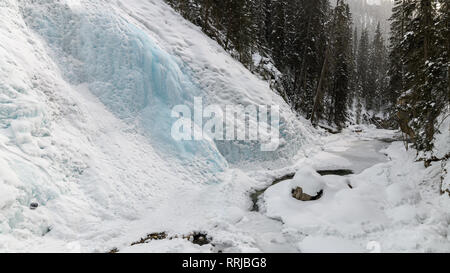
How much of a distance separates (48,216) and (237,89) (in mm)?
11382

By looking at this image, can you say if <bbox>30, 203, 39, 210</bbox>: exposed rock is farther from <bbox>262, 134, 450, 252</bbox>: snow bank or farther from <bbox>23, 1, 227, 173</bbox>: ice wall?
<bbox>262, 134, 450, 252</bbox>: snow bank

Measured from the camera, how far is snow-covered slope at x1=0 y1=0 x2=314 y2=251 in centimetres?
658

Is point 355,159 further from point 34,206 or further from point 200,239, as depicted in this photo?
point 34,206

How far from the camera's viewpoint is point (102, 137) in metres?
9.62

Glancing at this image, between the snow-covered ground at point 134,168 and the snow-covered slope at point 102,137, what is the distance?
42 millimetres

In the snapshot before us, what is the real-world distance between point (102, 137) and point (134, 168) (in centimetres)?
165

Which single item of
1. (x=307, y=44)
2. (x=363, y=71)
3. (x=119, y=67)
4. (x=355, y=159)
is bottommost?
(x=355, y=159)

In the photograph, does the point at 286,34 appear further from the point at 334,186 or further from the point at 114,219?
the point at 114,219

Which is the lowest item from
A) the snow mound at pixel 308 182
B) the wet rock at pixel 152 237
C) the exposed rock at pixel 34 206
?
the wet rock at pixel 152 237

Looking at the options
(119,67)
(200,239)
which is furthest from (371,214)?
(119,67)

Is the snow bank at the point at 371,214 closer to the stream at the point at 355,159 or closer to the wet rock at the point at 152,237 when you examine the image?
the stream at the point at 355,159

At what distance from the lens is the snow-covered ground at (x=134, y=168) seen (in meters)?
6.59

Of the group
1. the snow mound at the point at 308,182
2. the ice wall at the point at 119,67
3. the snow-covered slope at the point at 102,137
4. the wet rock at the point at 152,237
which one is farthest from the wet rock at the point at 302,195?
the wet rock at the point at 152,237
